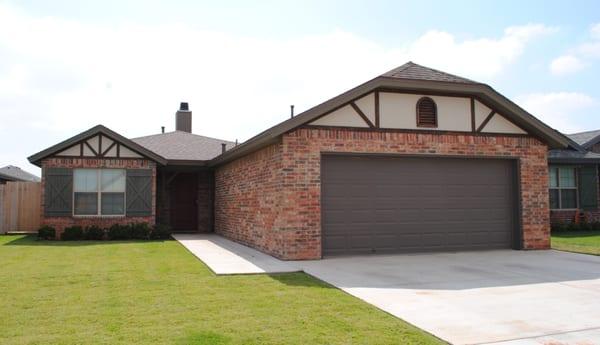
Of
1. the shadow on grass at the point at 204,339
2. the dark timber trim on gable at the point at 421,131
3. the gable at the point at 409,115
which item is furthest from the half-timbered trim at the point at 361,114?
the shadow on grass at the point at 204,339

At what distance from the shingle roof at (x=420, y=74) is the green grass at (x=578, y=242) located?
4881 millimetres

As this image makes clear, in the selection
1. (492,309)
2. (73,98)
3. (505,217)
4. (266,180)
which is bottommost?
(492,309)

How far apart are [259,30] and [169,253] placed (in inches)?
213

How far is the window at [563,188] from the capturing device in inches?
756

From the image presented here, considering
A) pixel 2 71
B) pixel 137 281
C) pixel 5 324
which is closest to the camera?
pixel 5 324

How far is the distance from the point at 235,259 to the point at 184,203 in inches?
386

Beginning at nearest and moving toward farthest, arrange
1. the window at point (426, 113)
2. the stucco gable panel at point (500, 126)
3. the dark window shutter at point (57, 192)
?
Result: 1. the window at point (426, 113)
2. the stucco gable panel at point (500, 126)
3. the dark window shutter at point (57, 192)

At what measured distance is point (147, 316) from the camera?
218 inches

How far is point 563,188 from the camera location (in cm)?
1936

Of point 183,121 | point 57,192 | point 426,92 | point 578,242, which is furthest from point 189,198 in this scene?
point 578,242

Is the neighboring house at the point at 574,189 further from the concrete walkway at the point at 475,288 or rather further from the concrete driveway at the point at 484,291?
the concrete driveway at the point at 484,291

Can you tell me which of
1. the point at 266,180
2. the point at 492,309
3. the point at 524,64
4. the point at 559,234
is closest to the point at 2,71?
the point at 266,180

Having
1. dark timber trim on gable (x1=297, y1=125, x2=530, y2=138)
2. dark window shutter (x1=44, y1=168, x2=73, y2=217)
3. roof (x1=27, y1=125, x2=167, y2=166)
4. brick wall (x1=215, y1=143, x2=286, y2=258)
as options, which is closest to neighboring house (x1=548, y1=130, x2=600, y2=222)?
dark timber trim on gable (x1=297, y1=125, x2=530, y2=138)

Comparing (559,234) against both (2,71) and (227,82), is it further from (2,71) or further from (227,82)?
(2,71)
